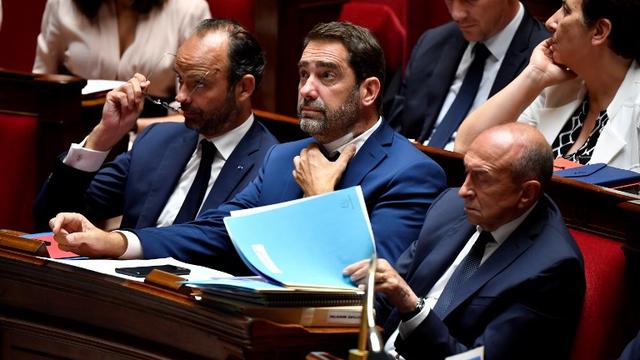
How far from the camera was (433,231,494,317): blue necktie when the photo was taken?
79.0 inches

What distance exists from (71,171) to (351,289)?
1132 millimetres

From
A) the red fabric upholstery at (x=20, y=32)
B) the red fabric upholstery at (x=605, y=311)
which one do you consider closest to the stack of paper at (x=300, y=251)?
the red fabric upholstery at (x=605, y=311)

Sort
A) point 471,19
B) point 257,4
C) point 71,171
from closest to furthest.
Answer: point 71,171 → point 471,19 → point 257,4

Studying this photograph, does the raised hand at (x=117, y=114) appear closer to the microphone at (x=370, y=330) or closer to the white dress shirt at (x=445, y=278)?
the white dress shirt at (x=445, y=278)

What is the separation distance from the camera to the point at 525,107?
2.82m

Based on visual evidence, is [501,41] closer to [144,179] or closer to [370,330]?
[144,179]

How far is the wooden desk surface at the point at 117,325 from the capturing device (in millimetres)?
1696

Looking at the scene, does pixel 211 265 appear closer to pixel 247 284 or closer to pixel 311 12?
pixel 247 284

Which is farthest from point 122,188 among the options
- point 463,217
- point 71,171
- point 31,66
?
point 31,66

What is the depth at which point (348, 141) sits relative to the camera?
2.43 m

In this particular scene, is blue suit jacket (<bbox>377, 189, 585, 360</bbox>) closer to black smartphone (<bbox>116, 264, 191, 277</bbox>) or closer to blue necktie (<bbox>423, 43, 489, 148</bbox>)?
black smartphone (<bbox>116, 264, 191, 277</bbox>)

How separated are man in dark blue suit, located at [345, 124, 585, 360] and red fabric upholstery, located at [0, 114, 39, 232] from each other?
134 cm

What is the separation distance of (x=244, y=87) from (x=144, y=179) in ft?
1.10

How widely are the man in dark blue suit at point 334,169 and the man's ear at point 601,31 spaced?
57 centimetres
